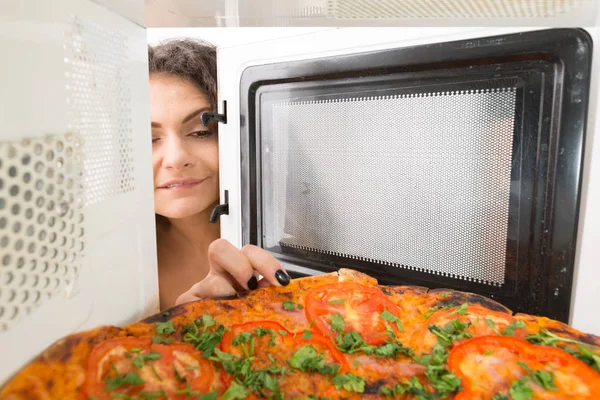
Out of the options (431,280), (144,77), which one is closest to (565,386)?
(431,280)

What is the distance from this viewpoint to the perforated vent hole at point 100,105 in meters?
0.51

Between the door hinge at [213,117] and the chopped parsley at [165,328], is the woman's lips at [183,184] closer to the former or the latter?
the door hinge at [213,117]

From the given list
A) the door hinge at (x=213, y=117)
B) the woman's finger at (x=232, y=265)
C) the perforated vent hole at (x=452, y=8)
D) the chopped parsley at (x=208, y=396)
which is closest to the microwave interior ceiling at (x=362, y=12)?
the perforated vent hole at (x=452, y=8)

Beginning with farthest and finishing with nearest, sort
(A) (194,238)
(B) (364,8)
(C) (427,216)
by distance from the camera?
1. (A) (194,238)
2. (C) (427,216)
3. (B) (364,8)

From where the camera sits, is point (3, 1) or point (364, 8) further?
point (364, 8)

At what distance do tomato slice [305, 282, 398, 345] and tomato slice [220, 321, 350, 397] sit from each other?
0.12 ft

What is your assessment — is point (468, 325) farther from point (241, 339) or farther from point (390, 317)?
point (241, 339)

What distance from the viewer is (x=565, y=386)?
0.52 m

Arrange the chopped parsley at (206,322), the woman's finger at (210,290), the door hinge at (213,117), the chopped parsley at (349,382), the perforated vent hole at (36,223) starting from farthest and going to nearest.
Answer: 1. the door hinge at (213,117)
2. the woman's finger at (210,290)
3. the chopped parsley at (206,322)
4. the chopped parsley at (349,382)
5. the perforated vent hole at (36,223)

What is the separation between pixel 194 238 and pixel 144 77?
497 millimetres

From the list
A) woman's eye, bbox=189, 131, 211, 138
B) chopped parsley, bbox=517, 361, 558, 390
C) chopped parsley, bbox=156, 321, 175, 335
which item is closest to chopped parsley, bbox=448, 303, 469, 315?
chopped parsley, bbox=517, 361, 558, 390

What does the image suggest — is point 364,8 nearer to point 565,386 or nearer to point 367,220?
point 367,220

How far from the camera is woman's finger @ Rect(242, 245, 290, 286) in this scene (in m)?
0.79

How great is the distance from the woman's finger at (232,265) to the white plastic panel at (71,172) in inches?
5.5
